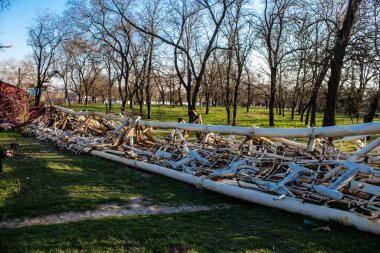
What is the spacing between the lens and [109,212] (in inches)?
185

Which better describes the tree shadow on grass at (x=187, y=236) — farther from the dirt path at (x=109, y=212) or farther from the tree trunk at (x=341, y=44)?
the tree trunk at (x=341, y=44)

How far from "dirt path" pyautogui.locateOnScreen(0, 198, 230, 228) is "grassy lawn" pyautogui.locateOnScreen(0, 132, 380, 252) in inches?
6.6

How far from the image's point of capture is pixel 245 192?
5.28 meters

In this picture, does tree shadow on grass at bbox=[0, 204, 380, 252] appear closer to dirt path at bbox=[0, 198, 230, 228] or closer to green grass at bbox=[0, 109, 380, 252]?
green grass at bbox=[0, 109, 380, 252]

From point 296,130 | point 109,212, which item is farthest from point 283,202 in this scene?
point 109,212

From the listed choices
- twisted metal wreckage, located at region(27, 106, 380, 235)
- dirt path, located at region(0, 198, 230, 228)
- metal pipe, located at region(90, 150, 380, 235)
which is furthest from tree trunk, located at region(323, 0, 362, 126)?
dirt path, located at region(0, 198, 230, 228)

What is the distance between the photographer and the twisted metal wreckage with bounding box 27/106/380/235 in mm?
4551

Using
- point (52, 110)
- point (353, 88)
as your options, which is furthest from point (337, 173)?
point (353, 88)

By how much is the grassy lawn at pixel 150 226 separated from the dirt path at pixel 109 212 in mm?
168

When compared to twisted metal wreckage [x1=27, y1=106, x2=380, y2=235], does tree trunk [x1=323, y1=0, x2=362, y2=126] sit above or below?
above

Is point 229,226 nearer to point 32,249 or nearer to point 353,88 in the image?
point 32,249

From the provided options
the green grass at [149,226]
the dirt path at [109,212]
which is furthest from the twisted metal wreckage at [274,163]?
the dirt path at [109,212]

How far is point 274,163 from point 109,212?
9.76 feet

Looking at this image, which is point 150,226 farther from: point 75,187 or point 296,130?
point 296,130
